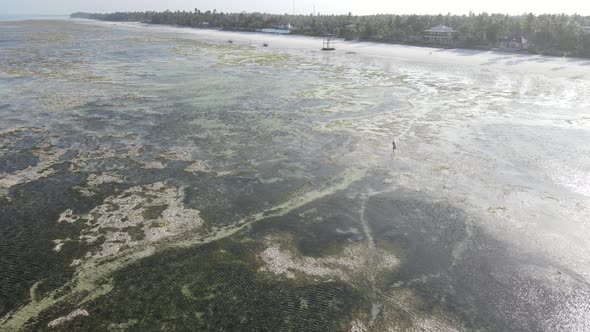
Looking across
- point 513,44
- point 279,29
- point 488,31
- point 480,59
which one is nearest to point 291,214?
point 480,59

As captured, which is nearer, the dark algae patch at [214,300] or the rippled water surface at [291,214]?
the dark algae patch at [214,300]

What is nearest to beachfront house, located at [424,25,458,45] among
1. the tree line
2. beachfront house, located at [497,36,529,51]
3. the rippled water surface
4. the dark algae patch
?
the tree line

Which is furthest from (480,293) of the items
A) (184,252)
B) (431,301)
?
(184,252)

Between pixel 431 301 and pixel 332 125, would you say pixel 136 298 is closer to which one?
pixel 431 301

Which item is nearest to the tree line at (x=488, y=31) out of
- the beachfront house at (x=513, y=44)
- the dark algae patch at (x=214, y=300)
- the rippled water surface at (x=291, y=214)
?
the beachfront house at (x=513, y=44)

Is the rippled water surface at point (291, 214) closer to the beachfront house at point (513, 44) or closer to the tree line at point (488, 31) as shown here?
the tree line at point (488, 31)

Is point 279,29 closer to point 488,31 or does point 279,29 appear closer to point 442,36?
point 442,36

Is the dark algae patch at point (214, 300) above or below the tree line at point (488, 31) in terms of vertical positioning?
below
